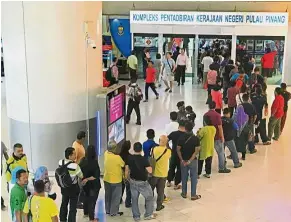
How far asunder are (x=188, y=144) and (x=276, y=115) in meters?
4.14

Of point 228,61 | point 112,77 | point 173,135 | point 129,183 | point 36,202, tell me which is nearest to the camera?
point 36,202

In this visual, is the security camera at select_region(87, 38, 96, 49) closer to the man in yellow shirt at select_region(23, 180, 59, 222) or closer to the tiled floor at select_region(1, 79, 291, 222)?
the tiled floor at select_region(1, 79, 291, 222)

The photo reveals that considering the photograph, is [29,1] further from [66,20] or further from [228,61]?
[228,61]

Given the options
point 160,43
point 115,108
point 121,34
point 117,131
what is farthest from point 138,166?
point 121,34

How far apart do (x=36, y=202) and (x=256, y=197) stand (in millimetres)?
4246

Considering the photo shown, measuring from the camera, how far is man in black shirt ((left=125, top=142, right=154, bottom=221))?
21.5 feet

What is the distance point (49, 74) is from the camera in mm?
8367

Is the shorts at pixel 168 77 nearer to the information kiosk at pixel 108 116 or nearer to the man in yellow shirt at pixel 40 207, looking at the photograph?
the information kiosk at pixel 108 116

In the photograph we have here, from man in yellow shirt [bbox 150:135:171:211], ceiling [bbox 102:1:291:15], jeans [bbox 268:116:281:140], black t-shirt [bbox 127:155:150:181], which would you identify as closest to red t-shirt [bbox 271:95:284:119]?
jeans [bbox 268:116:281:140]

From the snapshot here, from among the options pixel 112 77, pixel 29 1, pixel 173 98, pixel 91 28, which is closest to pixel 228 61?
pixel 173 98

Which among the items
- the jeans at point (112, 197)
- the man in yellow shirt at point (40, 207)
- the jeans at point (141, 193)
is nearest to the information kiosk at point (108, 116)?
the jeans at point (112, 197)

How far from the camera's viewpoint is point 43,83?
8.40 meters

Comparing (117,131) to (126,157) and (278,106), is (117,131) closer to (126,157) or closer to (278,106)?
(126,157)

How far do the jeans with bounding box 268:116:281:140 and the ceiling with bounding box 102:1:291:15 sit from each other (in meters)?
7.78
